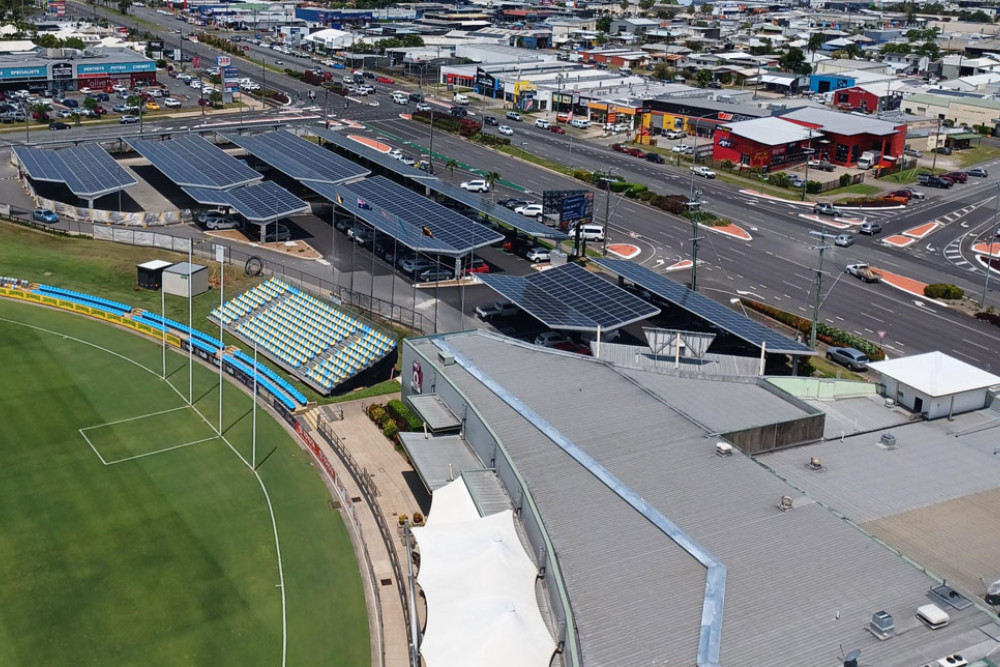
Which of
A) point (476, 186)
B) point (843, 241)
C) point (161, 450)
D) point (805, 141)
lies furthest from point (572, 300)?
point (805, 141)

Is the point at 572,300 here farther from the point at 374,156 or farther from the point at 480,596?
the point at 374,156

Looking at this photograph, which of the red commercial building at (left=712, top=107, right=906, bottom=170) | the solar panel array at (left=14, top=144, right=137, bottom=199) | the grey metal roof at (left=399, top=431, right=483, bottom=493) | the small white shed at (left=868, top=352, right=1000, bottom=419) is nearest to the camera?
the grey metal roof at (left=399, top=431, right=483, bottom=493)

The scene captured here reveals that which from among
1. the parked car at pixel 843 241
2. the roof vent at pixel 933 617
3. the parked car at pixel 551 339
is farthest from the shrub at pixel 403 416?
the parked car at pixel 843 241

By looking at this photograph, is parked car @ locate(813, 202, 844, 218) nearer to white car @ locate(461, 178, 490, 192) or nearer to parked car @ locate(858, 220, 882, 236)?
parked car @ locate(858, 220, 882, 236)

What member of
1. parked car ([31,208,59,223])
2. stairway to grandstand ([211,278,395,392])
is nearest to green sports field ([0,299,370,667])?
stairway to grandstand ([211,278,395,392])

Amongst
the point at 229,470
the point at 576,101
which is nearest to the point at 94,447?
the point at 229,470

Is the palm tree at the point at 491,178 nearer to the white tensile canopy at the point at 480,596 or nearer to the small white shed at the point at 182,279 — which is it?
the small white shed at the point at 182,279
